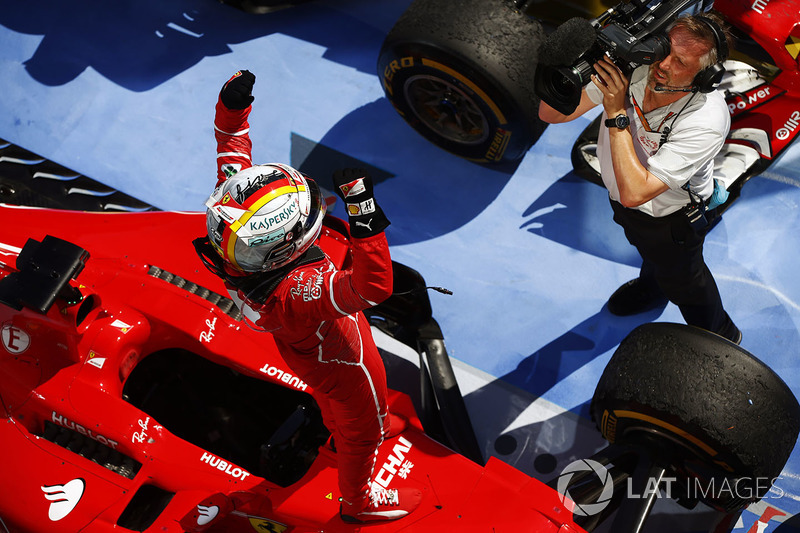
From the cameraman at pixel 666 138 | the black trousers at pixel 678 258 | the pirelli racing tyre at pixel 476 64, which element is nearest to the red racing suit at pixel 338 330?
the cameraman at pixel 666 138

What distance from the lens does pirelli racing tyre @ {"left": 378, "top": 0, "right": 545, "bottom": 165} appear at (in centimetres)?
412

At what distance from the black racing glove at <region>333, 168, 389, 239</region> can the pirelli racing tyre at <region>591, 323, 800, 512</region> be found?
1.36m

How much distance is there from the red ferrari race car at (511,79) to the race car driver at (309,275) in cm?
167

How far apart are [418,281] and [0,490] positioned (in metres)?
2.04

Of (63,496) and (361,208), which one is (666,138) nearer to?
(361,208)

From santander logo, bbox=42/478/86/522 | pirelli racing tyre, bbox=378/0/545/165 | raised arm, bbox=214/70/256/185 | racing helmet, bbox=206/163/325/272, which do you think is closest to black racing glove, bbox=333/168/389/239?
racing helmet, bbox=206/163/325/272

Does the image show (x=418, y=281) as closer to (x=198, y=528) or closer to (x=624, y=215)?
(x=624, y=215)

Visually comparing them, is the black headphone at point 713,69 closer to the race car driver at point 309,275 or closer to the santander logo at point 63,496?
the race car driver at point 309,275

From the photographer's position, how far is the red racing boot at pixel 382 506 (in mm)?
2926

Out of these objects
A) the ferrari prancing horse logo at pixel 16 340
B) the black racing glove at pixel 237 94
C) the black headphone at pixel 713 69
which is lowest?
the ferrari prancing horse logo at pixel 16 340

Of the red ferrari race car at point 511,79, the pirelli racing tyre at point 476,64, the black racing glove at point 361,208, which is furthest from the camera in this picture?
the pirelli racing tyre at point 476,64

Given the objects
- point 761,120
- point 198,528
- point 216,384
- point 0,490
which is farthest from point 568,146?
point 0,490

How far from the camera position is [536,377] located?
4125 mm

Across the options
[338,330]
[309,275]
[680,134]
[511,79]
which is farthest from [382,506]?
[511,79]
